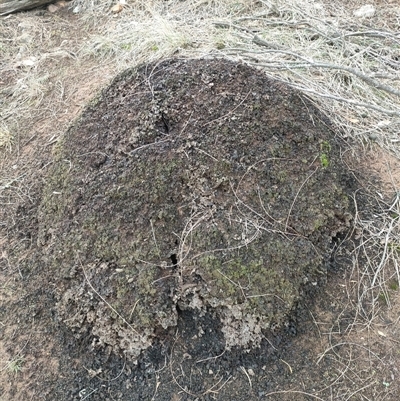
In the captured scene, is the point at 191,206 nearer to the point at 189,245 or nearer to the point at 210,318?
the point at 189,245

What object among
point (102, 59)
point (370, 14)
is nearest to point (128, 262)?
point (102, 59)

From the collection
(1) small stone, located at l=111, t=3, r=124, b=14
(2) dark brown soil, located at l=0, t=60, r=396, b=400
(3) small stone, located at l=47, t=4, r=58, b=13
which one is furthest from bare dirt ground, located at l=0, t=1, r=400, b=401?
(3) small stone, located at l=47, t=4, r=58, b=13

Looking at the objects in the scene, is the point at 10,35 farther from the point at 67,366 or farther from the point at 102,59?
the point at 67,366

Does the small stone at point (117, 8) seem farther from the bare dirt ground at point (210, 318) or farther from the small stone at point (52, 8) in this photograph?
the small stone at point (52, 8)

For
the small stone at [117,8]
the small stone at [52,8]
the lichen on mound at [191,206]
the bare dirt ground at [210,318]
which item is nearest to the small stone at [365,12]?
the bare dirt ground at [210,318]

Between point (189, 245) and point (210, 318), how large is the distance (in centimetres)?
30

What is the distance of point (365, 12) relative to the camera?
12.2 ft

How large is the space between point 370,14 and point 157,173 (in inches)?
111

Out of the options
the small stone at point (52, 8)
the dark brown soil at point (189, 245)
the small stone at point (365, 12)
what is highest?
the small stone at point (52, 8)

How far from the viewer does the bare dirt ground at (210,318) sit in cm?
167

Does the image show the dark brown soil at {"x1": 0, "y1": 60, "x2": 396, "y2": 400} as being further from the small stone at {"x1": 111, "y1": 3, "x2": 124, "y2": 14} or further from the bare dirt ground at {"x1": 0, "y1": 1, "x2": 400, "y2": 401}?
the small stone at {"x1": 111, "y1": 3, "x2": 124, "y2": 14}

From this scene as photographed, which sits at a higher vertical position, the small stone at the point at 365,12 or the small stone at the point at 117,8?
the small stone at the point at 117,8

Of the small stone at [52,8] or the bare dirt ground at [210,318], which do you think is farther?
the small stone at [52,8]

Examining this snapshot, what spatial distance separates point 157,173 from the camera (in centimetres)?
190
